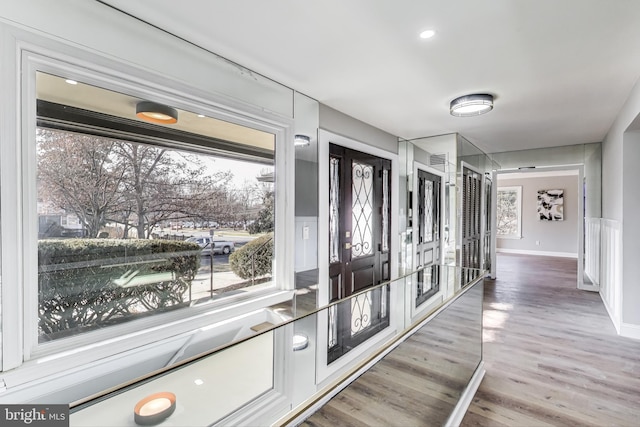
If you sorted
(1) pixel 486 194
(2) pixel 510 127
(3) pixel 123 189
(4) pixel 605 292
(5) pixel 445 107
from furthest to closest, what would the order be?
(1) pixel 486 194, (4) pixel 605 292, (2) pixel 510 127, (5) pixel 445 107, (3) pixel 123 189

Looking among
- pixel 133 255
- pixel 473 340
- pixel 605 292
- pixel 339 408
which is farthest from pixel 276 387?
pixel 605 292

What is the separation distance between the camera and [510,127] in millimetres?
4188

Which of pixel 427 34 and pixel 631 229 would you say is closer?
pixel 427 34

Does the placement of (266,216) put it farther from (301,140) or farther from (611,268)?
(611,268)

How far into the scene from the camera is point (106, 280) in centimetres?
189

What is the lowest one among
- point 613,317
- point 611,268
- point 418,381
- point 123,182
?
point 613,317

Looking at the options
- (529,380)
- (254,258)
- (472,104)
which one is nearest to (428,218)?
(472,104)

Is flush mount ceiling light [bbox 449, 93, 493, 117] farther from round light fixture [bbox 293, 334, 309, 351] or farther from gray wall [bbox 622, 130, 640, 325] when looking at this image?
round light fixture [bbox 293, 334, 309, 351]

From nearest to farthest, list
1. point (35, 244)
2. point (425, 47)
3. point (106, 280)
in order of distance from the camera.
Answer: point (35, 244), point (106, 280), point (425, 47)

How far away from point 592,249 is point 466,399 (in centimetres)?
480

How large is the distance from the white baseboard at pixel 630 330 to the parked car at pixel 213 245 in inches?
170

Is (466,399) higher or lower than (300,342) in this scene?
lower

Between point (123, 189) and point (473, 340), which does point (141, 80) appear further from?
point (473, 340)

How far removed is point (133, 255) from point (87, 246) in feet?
0.86
